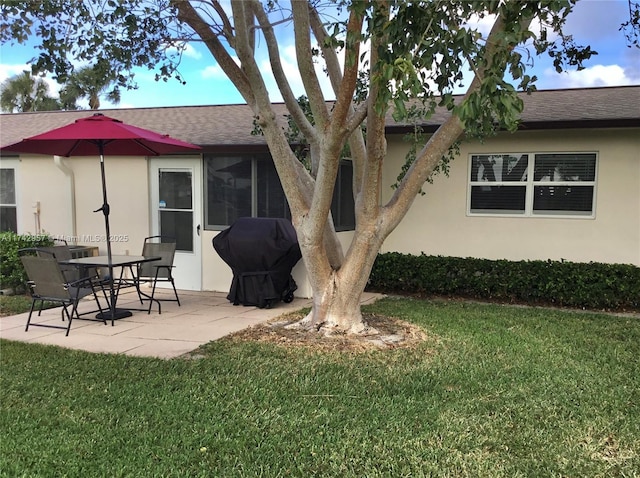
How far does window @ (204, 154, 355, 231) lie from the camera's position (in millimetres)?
8898

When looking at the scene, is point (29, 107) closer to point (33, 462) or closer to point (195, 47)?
point (195, 47)

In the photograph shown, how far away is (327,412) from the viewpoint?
383 centimetres

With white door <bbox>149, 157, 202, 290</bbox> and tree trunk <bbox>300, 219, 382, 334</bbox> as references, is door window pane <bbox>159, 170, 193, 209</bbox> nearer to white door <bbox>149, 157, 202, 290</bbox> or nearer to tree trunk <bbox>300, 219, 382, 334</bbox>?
white door <bbox>149, 157, 202, 290</bbox>

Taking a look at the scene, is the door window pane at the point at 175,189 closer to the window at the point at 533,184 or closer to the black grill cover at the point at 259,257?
the black grill cover at the point at 259,257

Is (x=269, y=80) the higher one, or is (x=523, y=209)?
(x=269, y=80)

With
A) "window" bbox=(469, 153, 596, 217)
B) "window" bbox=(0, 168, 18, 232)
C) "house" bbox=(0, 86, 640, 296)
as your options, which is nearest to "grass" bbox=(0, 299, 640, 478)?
"house" bbox=(0, 86, 640, 296)

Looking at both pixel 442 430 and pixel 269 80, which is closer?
pixel 442 430

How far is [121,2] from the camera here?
5.65 metres

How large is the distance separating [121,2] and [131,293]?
5.09 meters

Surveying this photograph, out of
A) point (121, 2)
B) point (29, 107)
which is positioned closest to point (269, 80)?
point (121, 2)

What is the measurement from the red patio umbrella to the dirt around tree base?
201 centimetres

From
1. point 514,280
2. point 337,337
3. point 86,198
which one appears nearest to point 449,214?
point 514,280

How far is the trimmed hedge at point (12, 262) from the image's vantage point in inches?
342

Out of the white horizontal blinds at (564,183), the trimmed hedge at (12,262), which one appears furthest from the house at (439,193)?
the trimmed hedge at (12,262)
